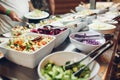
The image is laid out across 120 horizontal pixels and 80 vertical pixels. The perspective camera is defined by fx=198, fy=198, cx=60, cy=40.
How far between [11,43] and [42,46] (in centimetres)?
21

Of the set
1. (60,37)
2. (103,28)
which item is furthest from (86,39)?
(103,28)

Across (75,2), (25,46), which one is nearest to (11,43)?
(25,46)

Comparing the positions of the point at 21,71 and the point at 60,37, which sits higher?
the point at 60,37

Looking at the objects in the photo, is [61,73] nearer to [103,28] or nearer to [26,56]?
[26,56]

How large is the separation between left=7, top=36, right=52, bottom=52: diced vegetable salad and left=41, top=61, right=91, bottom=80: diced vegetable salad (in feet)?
0.59

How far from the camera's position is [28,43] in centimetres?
131

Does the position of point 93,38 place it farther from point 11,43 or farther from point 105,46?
point 11,43

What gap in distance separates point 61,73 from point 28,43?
1.32 feet

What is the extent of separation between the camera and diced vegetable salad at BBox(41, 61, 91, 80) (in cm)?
98

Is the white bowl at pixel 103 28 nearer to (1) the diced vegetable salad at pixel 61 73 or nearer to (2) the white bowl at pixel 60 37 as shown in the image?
(2) the white bowl at pixel 60 37

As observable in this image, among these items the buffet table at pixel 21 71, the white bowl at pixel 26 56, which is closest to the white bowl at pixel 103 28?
the buffet table at pixel 21 71

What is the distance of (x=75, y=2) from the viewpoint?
17.4 feet

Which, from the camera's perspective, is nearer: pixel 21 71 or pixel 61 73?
pixel 61 73

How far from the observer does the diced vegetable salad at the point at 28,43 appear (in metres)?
1.24
